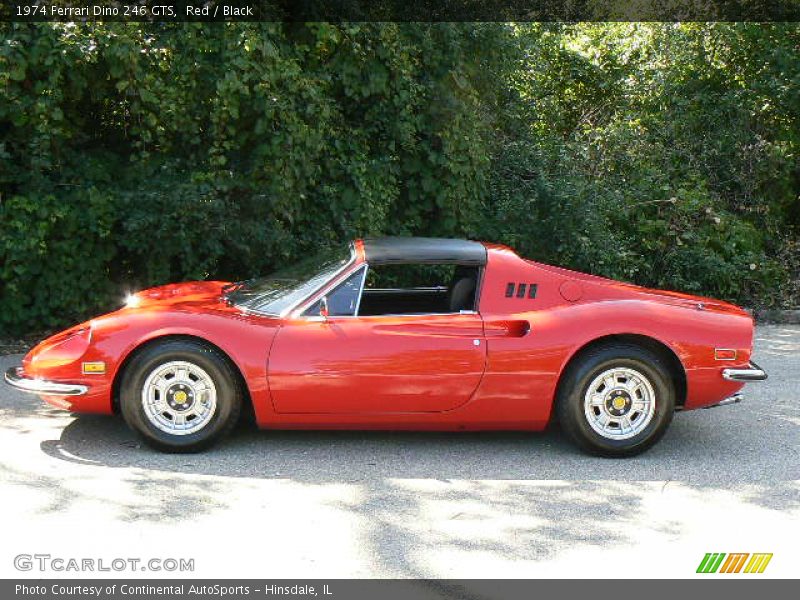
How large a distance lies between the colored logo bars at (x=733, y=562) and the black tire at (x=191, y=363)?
2.78m

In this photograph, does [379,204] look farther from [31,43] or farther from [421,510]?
[421,510]

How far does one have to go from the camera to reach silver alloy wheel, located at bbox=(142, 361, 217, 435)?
5.89 meters

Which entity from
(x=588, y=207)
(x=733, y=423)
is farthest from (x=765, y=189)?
(x=733, y=423)

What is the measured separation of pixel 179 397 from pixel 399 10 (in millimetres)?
5951

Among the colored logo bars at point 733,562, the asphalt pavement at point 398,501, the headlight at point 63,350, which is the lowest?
the colored logo bars at point 733,562

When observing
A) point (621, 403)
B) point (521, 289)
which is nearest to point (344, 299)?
point (521, 289)

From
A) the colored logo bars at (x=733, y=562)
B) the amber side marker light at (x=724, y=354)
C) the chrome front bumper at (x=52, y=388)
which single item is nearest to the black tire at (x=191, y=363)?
the chrome front bumper at (x=52, y=388)

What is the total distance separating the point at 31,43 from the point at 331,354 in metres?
4.67

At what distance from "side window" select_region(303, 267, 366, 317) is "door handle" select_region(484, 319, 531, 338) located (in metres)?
0.81

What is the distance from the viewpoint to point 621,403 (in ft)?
19.9

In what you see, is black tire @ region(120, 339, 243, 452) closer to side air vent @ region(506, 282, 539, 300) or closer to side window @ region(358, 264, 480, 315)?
side window @ region(358, 264, 480, 315)

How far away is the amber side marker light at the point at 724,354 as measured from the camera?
6.08 meters

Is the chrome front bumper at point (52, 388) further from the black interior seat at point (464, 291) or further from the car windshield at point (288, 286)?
the black interior seat at point (464, 291)

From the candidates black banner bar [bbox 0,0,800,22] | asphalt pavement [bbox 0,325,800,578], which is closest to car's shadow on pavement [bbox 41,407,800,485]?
asphalt pavement [bbox 0,325,800,578]
